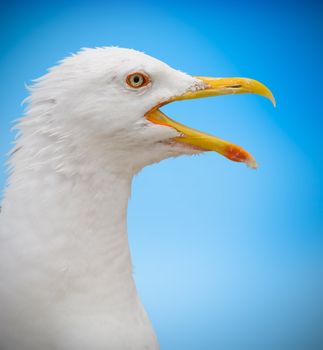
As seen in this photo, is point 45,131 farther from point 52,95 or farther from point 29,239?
point 29,239

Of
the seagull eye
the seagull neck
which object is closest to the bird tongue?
the seagull eye

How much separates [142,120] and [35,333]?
1.13m

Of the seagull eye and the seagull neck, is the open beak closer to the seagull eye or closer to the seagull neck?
the seagull eye

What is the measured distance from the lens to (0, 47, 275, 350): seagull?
119 inches

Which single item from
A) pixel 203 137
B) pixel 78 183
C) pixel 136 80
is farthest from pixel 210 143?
pixel 78 183

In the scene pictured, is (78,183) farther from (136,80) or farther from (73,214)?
(136,80)

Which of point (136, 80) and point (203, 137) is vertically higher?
point (136, 80)

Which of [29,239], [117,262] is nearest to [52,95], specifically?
[29,239]

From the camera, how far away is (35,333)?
3033 millimetres

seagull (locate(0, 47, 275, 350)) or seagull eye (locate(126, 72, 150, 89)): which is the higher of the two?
seagull eye (locate(126, 72, 150, 89))

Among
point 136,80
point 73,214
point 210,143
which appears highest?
point 136,80

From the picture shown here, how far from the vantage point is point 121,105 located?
120 inches

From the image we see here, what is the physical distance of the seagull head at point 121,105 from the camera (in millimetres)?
3027

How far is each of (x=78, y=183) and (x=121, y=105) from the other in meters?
0.42
